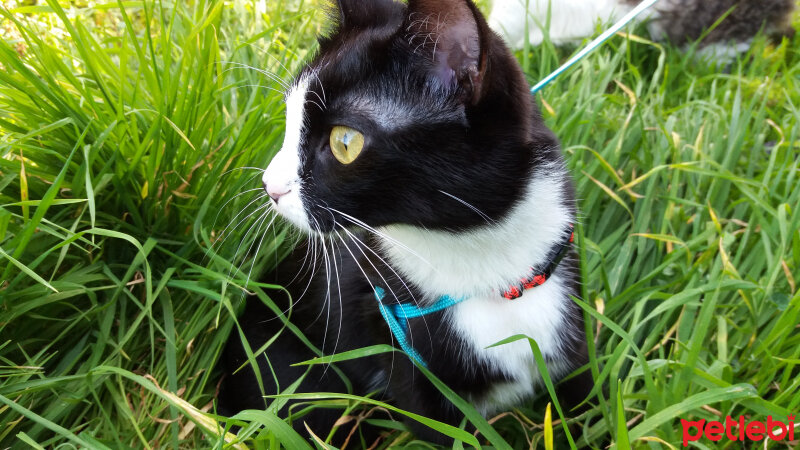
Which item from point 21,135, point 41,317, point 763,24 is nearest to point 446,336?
point 41,317

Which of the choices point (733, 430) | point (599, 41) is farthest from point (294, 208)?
point (733, 430)

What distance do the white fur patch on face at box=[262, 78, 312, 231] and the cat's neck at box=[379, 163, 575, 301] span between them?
0.52 feet

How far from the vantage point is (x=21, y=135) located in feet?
4.25

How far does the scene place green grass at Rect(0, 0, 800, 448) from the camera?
3.78ft

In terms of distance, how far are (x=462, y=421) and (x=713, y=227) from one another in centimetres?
80

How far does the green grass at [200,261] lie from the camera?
3.78 feet

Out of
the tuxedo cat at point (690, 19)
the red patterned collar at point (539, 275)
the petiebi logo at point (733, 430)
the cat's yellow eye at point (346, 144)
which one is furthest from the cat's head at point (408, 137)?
the tuxedo cat at point (690, 19)

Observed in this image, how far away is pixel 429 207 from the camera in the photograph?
37.1 inches

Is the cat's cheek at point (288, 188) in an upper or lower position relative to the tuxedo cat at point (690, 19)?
lower

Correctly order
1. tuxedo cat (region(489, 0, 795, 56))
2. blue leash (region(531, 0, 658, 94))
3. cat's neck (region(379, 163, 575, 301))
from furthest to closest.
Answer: tuxedo cat (region(489, 0, 795, 56)) → blue leash (region(531, 0, 658, 94)) → cat's neck (region(379, 163, 575, 301))

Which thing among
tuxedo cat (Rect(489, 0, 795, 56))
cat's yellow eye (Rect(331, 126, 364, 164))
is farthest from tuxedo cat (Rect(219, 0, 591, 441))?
tuxedo cat (Rect(489, 0, 795, 56))

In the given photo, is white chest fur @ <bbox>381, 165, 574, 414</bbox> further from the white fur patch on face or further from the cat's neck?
the white fur patch on face

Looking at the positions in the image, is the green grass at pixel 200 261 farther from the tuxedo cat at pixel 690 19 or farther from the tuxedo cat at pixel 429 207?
the tuxedo cat at pixel 690 19

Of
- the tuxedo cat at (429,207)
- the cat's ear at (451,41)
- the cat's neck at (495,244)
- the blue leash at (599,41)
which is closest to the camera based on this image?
the cat's ear at (451,41)
